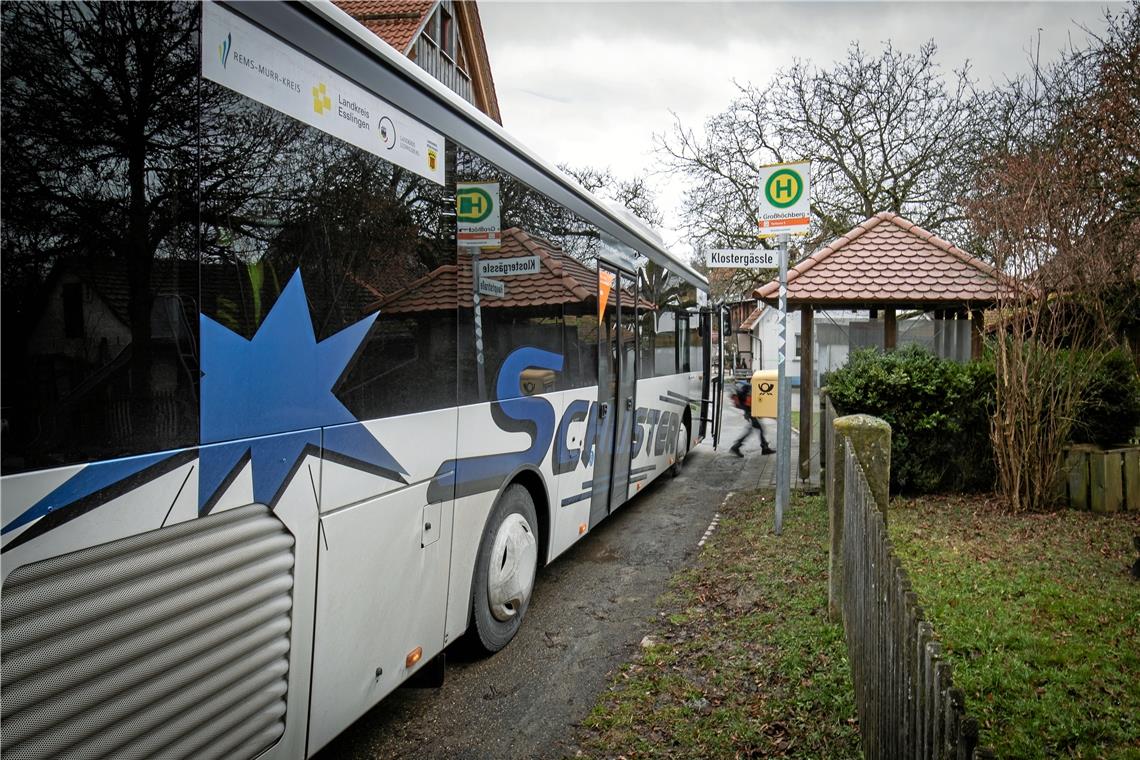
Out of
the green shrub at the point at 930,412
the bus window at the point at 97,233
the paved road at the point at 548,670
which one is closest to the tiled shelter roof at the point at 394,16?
the green shrub at the point at 930,412

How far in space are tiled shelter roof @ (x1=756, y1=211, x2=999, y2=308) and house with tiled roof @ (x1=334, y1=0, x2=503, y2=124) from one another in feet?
26.0

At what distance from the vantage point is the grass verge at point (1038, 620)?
137 inches

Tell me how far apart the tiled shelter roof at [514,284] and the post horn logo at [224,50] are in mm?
1103

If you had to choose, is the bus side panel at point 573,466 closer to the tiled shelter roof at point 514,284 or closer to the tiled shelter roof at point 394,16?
the tiled shelter roof at point 514,284

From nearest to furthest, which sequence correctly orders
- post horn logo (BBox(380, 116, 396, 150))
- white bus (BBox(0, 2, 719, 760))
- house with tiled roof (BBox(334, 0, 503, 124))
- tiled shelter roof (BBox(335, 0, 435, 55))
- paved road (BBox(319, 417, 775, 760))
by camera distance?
white bus (BBox(0, 2, 719, 760)), post horn logo (BBox(380, 116, 396, 150)), paved road (BBox(319, 417, 775, 760)), tiled shelter roof (BBox(335, 0, 435, 55)), house with tiled roof (BBox(334, 0, 503, 124))

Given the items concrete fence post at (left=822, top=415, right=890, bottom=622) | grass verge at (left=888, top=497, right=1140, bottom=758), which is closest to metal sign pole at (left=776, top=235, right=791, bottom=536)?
grass verge at (left=888, top=497, right=1140, bottom=758)

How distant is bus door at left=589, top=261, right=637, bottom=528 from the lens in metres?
6.53

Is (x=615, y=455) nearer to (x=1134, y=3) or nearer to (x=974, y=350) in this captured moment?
(x=974, y=350)

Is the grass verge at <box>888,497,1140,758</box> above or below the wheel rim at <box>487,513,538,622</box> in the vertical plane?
below

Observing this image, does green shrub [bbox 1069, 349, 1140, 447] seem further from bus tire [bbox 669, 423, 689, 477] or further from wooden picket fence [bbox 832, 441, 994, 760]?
wooden picket fence [bbox 832, 441, 994, 760]

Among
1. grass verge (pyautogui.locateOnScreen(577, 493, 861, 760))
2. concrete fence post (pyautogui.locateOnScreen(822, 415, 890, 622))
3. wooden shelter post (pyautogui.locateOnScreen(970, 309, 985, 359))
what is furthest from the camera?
wooden shelter post (pyautogui.locateOnScreen(970, 309, 985, 359))

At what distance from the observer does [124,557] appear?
1.96 metres

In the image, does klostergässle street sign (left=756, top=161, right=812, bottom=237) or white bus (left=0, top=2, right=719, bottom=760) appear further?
klostergässle street sign (left=756, top=161, right=812, bottom=237)

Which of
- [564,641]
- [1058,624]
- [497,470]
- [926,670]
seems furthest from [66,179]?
[1058,624]
